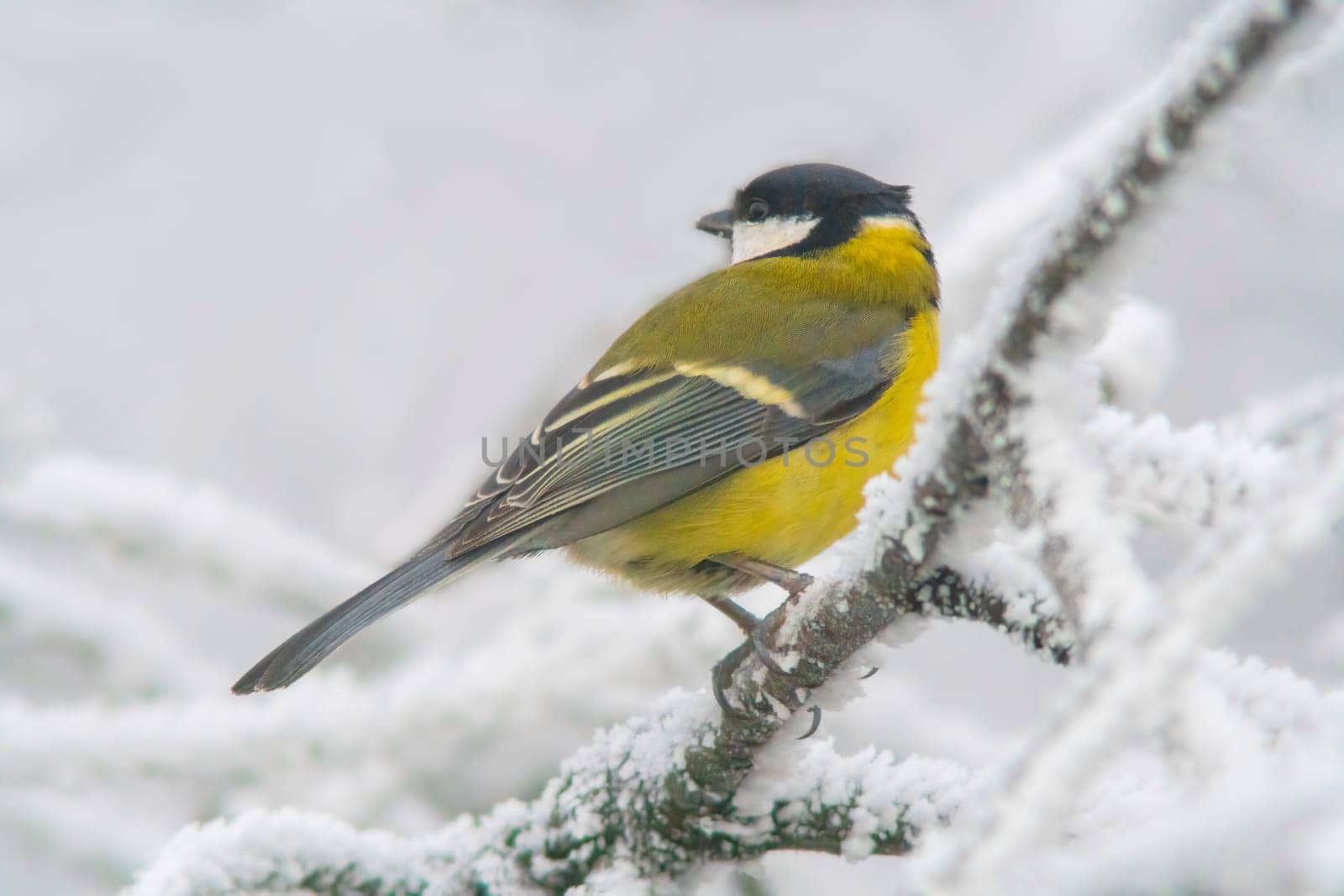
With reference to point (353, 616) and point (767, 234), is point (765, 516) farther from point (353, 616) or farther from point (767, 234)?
point (767, 234)

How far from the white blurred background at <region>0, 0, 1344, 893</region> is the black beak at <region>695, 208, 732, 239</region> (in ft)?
1.36

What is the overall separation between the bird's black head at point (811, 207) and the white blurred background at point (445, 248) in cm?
19

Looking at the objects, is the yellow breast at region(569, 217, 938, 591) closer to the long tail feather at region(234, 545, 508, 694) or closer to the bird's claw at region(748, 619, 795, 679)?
the long tail feather at region(234, 545, 508, 694)

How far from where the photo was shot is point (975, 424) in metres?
0.92

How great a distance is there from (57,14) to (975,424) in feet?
13.0

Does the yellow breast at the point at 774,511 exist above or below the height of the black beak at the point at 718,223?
below

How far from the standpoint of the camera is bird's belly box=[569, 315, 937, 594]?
91.2 inches

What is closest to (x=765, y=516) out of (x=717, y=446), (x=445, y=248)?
(x=717, y=446)

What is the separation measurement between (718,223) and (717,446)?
103cm

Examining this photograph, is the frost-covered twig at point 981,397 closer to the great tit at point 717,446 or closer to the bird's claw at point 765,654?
the bird's claw at point 765,654

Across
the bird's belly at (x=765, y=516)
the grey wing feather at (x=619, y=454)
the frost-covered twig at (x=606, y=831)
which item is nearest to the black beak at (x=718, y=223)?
the grey wing feather at (x=619, y=454)

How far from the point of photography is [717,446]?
7.87 ft

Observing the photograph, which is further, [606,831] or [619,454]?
[619,454]

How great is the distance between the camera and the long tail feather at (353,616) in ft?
6.93
